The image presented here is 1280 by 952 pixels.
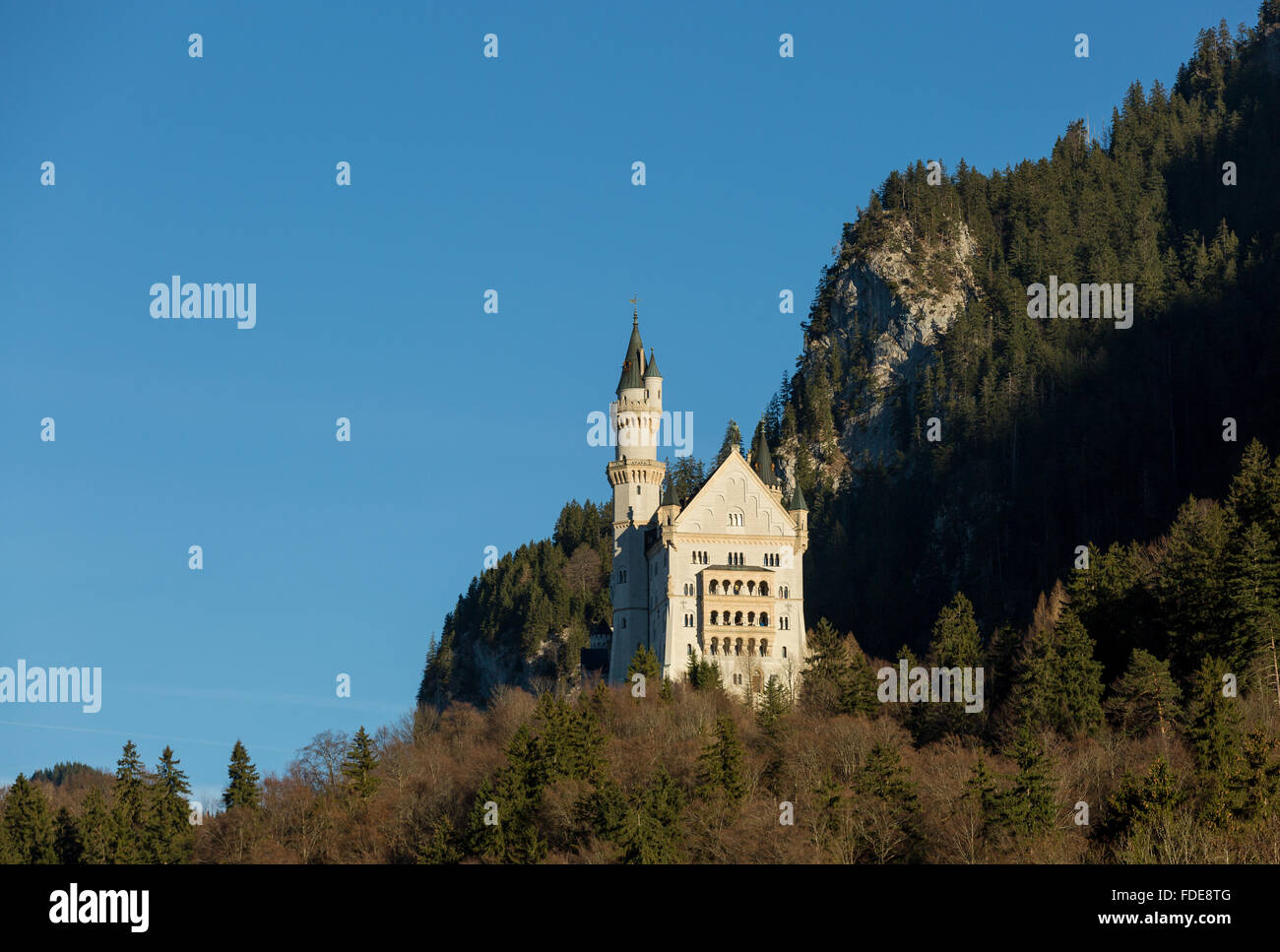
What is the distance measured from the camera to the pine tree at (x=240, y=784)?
92.1m

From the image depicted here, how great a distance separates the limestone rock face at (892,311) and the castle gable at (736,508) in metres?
56.3

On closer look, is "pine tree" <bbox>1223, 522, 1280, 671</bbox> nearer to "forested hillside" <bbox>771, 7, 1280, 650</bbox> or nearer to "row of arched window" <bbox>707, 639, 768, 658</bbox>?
"row of arched window" <bbox>707, 639, 768, 658</bbox>

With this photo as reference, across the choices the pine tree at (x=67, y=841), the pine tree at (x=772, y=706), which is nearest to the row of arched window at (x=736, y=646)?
the pine tree at (x=772, y=706)

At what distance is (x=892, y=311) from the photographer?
180 meters

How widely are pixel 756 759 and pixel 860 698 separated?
11.3 m

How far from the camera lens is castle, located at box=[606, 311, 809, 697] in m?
110

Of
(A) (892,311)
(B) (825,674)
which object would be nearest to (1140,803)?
(B) (825,674)

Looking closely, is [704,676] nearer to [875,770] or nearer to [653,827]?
[875,770]

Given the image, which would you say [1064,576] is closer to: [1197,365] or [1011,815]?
[1197,365]

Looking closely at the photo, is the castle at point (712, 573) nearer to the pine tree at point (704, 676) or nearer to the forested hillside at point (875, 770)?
the pine tree at point (704, 676)

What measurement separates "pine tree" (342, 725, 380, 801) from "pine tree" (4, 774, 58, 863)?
14839mm

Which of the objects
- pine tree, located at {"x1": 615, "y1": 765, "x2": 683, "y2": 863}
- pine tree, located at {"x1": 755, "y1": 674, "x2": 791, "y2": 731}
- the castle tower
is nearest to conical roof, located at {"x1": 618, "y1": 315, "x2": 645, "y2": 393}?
the castle tower

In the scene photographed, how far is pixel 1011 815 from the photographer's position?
6619 cm
